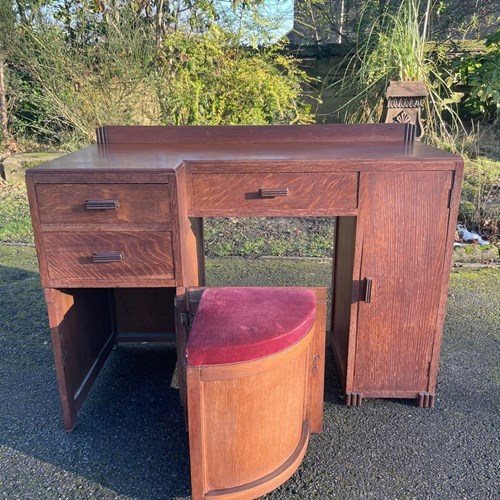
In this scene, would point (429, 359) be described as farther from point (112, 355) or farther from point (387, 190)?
point (112, 355)

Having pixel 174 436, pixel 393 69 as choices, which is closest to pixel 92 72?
pixel 393 69

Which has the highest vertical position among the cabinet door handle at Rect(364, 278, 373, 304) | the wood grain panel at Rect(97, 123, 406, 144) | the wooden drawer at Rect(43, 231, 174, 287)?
the wood grain panel at Rect(97, 123, 406, 144)

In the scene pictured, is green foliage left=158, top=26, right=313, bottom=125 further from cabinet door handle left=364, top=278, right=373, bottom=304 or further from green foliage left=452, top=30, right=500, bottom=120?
cabinet door handle left=364, top=278, right=373, bottom=304

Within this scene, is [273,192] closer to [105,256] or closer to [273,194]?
[273,194]

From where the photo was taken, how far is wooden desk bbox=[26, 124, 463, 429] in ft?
5.11

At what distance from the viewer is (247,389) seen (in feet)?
4.50

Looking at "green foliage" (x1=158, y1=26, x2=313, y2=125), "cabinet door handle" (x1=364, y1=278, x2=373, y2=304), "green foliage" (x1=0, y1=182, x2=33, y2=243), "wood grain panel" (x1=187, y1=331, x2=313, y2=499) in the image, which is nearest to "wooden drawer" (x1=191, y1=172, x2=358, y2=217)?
"cabinet door handle" (x1=364, y1=278, x2=373, y2=304)

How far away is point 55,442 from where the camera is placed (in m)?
1.78

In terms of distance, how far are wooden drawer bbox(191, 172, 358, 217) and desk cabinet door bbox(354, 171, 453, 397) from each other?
87mm

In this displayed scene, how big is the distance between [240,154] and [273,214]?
30 cm

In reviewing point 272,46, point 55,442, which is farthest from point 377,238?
point 272,46

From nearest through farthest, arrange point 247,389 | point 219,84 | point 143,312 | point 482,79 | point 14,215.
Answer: point 247,389 → point 143,312 → point 14,215 → point 219,84 → point 482,79

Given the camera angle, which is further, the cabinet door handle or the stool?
the cabinet door handle

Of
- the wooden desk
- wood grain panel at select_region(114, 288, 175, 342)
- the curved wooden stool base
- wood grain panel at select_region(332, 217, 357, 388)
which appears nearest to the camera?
the curved wooden stool base
